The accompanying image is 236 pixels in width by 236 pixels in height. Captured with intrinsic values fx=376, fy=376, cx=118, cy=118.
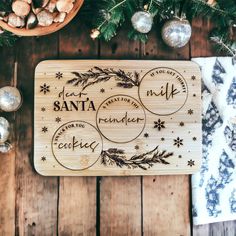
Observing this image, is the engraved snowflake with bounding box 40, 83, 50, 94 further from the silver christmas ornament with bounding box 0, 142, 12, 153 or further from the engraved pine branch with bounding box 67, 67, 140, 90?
the silver christmas ornament with bounding box 0, 142, 12, 153

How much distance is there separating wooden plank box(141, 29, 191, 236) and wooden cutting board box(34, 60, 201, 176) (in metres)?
0.03

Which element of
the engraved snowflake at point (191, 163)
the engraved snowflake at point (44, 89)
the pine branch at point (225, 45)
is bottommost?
the engraved snowflake at point (191, 163)

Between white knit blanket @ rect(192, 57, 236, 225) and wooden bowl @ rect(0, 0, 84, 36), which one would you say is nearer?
wooden bowl @ rect(0, 0, 84, 36)

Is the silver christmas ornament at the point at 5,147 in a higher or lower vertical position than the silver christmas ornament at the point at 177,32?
lower

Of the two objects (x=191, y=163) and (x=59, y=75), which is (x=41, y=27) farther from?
(x=191, y=163)

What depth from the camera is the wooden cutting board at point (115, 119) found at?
105 centimetres

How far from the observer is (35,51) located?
108 cm

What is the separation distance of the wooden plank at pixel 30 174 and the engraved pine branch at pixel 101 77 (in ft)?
0.33

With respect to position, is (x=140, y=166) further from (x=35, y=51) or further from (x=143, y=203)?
(x=35, y=51)

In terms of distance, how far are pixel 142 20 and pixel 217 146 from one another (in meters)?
0.42

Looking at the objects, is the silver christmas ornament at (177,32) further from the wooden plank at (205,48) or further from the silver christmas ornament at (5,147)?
the silver christmas ornament at (5,147)

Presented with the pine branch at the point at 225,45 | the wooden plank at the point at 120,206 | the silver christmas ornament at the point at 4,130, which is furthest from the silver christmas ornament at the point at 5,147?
the pine branch at the point at 225,45

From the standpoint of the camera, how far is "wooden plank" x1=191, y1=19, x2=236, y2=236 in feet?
3.59

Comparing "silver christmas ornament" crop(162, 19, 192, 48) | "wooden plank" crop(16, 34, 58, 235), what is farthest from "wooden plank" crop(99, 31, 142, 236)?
"silver christmas ornament" crop(162, 19, 192, 48)
